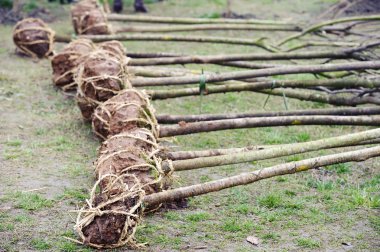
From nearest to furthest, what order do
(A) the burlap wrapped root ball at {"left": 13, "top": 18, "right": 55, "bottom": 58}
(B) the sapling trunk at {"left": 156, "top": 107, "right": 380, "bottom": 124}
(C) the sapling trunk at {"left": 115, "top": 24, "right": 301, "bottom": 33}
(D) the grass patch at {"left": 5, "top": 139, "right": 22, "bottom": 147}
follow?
(B) the sapling trunk at {"left": 156, "top": 107, "right": 380, "bottom": 124}
(D) the grass patch at {"left": 5, "top": 139, "right": 22, "bottom": 147}
(A) the burlap wrapped root ball at {"left": 13, "top": 18, "right": 55, "bottom": 58}
(C) the sapling trunk at {"left": 115, "top": 24, "right": 301, "bottom": 33}

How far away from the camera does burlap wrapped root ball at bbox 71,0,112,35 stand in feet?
29.1

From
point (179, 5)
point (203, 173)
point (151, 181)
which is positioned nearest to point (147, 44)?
point (179, 5)

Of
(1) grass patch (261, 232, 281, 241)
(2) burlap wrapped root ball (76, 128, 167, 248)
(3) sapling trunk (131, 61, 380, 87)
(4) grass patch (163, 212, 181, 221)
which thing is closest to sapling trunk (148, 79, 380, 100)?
(3) sapling trunk (131, 61, 380, 87)

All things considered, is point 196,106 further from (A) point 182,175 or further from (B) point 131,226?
(B) point 131,226

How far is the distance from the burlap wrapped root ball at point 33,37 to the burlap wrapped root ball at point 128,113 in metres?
3.45

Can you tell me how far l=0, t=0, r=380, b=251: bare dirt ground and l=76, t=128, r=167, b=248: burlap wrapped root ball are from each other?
5.9 inches

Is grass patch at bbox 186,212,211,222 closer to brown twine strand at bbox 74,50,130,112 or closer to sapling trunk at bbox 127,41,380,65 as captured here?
brown twine strand at bbox 74,50,130,112

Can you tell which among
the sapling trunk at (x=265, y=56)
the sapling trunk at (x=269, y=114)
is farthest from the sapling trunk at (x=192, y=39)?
the sapling trunk at (x=269, y=114)

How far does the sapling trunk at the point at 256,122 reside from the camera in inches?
194

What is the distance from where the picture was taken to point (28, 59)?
8.61m

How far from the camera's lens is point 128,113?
4957 millimetres

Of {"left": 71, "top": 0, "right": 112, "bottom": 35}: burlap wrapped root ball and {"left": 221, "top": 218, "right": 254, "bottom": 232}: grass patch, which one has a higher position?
{"left": 71, "top": 0, "right": 112, "bottom": 35}: burlap wrapped root ball

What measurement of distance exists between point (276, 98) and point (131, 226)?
3.86 meters

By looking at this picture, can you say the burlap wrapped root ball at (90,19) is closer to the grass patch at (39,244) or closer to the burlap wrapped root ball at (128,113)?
the burlap wrapped root ball at (128,113)
